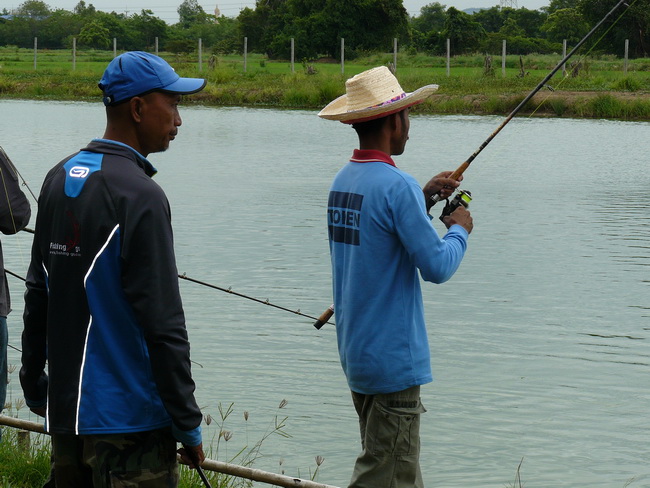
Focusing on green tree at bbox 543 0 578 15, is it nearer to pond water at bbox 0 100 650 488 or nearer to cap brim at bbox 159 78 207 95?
pond water at bbox 0 100 650 488

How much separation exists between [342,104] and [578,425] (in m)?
3.15

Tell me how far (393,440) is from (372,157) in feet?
2.73

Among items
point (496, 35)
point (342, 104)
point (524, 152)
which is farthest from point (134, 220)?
point (496, 35)

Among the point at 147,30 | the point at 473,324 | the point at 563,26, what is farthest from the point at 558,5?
the point at 473,324

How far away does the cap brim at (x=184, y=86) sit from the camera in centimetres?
270

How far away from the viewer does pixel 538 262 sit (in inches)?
399

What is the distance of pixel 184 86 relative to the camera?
2.76 meters

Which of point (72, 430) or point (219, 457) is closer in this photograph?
point (72, 430)

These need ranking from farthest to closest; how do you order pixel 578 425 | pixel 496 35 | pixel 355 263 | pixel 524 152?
1. pixel 496 35
2. pixel 524 152
3. pixel 578 425
4. pixel 355 263

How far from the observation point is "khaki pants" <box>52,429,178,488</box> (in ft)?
8.41

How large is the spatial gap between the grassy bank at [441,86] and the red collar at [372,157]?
22.9 meters

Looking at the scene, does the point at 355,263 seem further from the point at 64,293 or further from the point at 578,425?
the point at 578,425

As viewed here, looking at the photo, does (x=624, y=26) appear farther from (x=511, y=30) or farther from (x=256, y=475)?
(x=256, y=475)

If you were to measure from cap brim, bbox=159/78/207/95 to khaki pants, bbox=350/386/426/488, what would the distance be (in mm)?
1047
